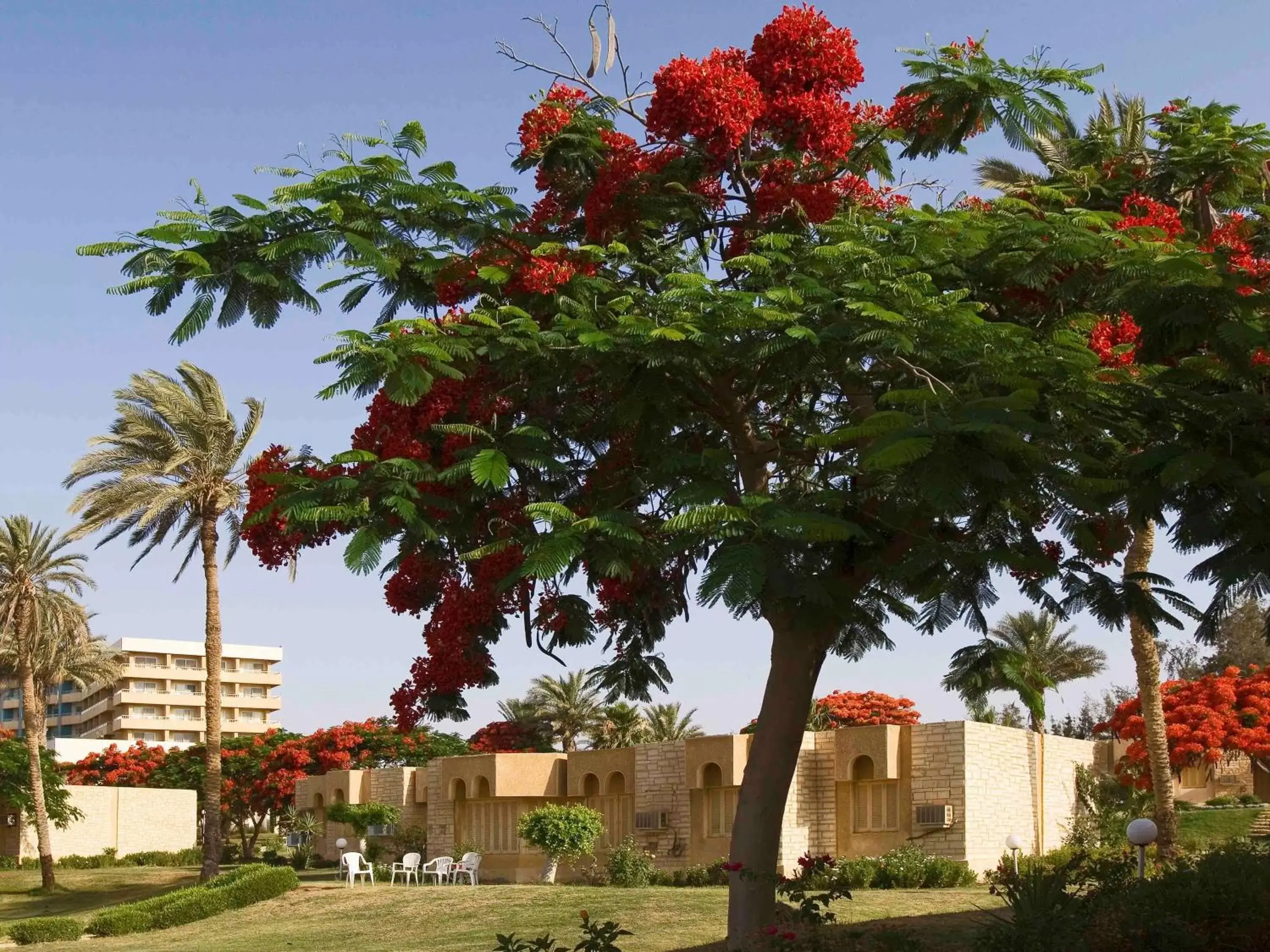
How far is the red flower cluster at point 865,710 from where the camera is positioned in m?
38.3

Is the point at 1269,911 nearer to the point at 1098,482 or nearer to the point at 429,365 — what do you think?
the point at 1098,482

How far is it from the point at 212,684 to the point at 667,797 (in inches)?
427

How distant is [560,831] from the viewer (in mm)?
31719

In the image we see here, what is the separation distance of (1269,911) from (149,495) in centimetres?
2817

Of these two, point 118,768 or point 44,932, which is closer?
point 44,932

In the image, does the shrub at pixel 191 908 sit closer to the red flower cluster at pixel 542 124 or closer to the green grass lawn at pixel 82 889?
the green grass lawn at pixel 82 889

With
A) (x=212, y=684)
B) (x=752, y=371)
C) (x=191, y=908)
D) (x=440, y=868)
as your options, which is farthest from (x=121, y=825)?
(x=752, y=371)

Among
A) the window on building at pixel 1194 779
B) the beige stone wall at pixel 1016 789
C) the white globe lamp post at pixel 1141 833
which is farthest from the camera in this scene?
the window on building at pixel 1194 779

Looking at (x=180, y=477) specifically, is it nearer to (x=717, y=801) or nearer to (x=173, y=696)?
(x=717, y=801)

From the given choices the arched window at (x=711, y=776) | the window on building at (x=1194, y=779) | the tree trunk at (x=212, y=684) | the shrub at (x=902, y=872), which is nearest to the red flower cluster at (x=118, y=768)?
the tree trunk at (x=212, y=684)

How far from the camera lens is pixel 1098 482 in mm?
9531

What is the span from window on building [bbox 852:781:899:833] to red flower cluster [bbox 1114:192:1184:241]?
18822 mm

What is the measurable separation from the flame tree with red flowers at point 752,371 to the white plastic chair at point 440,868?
21.2m

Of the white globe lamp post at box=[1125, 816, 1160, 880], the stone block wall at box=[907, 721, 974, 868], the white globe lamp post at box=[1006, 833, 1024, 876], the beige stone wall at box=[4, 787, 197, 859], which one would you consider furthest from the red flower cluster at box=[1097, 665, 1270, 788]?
the beige stone wall at box=[4, 787, 197, 859]
